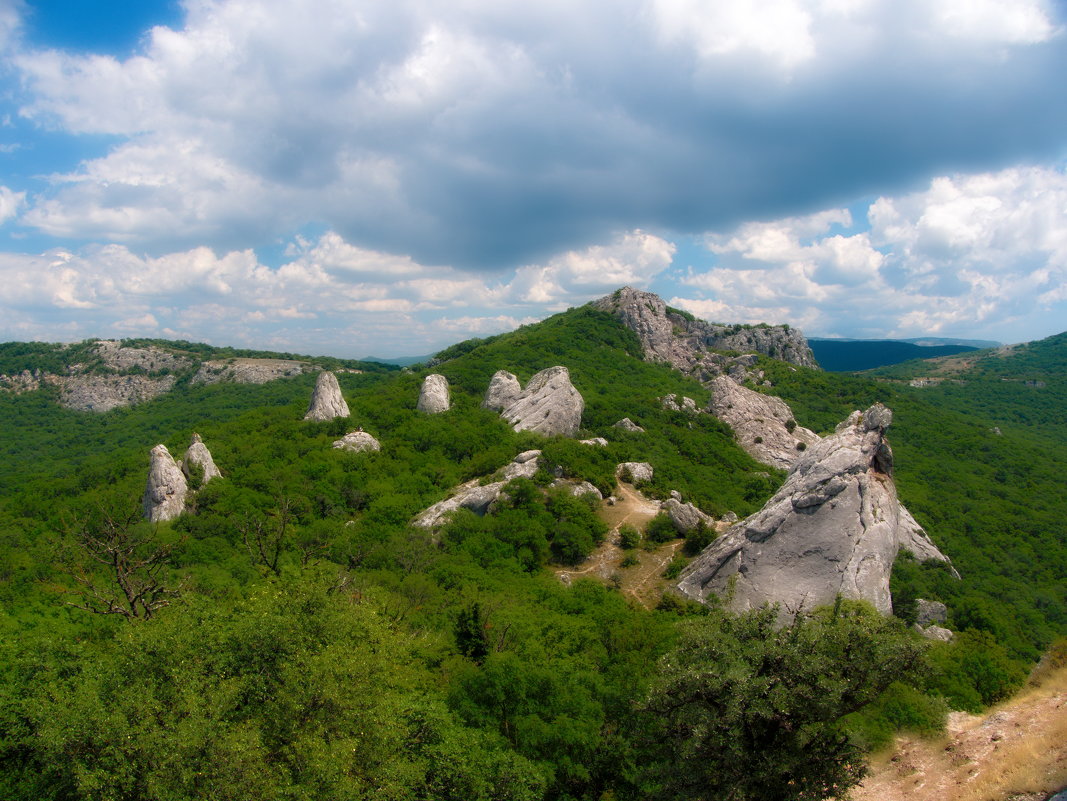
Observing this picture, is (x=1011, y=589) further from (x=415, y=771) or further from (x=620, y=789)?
(x=415, y=771)

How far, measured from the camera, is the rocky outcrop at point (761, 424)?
65.7 metres

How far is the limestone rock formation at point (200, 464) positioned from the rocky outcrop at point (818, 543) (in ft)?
133

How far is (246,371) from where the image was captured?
407 feet

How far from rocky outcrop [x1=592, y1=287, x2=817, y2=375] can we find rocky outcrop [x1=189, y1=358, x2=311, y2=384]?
2815 inches

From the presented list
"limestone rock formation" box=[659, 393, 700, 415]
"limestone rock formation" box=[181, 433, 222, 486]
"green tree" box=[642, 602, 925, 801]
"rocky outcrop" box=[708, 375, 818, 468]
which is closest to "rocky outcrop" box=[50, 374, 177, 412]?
"limestone rock formation" box=[181, 433, 222, 486]

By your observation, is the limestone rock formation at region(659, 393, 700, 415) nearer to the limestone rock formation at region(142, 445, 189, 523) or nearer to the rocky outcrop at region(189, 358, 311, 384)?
the limestone rock formation at region(142, 445, 189, 523)

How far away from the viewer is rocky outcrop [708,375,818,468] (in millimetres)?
65688

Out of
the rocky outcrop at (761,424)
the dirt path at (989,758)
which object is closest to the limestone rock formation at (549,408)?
the rocky outcrop at (761,424)

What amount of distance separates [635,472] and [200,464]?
3766 cm

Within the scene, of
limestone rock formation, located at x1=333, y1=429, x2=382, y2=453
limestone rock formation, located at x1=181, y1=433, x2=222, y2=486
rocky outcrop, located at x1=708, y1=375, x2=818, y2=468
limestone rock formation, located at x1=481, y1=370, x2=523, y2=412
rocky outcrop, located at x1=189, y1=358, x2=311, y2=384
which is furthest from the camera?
rocky outcrop, located at x1=189, y1=358, x2=311, y2=384

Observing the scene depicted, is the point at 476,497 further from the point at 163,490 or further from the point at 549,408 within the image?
the point at 163,490

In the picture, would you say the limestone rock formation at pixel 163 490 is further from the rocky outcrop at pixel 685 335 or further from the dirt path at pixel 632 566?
the rocky outcrop at pixel 685 335

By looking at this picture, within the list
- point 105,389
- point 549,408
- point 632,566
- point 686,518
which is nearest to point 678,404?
point 549,408

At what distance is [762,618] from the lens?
14758 mm
